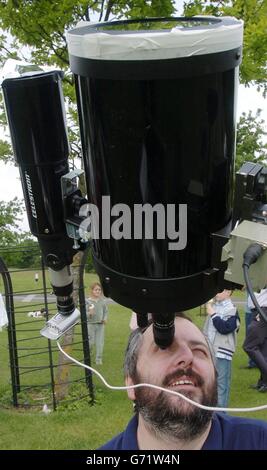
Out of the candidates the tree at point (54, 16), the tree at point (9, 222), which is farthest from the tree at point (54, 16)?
the tree at point (9, 222)

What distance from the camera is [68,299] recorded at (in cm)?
172

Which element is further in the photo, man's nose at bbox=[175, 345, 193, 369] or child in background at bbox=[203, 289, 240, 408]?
child in background at bbox=[203, 289, 240, 408]

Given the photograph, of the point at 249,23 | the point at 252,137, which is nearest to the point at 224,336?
the point at 249,23

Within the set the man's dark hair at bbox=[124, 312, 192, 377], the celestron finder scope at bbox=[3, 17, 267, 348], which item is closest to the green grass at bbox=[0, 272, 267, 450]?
the man's dark hair at bbox=[124, 312, 192, 377]

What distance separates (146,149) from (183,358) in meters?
0.88

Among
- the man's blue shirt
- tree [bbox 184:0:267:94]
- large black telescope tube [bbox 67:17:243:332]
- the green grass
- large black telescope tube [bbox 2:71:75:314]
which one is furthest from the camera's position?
the green grass

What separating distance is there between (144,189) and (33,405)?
5249mm

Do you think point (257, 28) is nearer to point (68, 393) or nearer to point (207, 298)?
point (207, 298)

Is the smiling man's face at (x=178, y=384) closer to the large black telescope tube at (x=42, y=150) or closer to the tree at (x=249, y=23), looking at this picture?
the large black telescope tube at (x=42, y=150)

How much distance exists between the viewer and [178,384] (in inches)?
67.8

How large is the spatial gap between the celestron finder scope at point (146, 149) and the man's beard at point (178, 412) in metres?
0.42

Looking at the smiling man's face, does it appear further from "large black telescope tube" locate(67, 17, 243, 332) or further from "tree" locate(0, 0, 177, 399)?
"tree" locate(0, 0, 177, 399)

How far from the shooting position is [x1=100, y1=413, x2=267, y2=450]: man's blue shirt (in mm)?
1814
